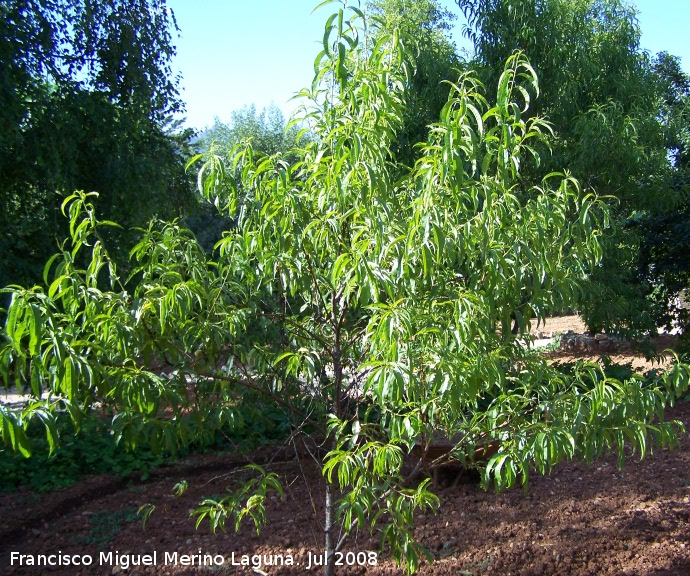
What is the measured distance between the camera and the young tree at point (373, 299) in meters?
1.94

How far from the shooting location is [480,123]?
1.86m

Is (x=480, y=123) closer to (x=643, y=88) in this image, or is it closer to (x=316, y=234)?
(x=316, y=234)

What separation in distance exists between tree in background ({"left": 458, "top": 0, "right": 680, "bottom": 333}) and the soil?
257cm

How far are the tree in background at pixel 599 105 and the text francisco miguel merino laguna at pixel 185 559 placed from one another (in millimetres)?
4192

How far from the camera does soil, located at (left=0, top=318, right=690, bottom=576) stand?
350 cm

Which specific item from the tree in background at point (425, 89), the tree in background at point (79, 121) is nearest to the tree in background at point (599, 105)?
the tree in background at point (425, 89)

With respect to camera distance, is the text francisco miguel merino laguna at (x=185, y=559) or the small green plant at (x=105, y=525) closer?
the text francisco miguel merino laguna at (x=185, y=559)

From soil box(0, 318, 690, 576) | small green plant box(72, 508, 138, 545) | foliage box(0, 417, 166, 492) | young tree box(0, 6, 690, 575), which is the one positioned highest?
young tree box(0, 6, 690, 575)

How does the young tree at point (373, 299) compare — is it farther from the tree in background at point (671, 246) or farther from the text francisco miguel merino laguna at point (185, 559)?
the tree in background at point (671, 246)

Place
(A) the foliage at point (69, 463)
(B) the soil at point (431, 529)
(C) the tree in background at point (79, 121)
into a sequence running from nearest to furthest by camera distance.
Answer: (B) the soil at point (431, 529) < (A) the foliage at point (69, 463) < (C) the tree in background at point (79, 121)

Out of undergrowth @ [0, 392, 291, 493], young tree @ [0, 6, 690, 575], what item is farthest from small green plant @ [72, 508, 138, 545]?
young tree @ [0, 6, 690, 575]

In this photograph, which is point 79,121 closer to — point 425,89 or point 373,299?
point 425,89

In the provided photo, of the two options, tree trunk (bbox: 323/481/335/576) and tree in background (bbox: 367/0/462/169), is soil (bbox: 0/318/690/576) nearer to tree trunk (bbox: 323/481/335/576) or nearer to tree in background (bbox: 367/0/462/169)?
tree trunk (bbox: 323/481/335/576)

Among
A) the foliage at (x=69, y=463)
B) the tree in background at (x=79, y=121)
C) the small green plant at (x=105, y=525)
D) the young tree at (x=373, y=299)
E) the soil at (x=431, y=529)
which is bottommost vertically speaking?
the soil at (x=431, y=529)
